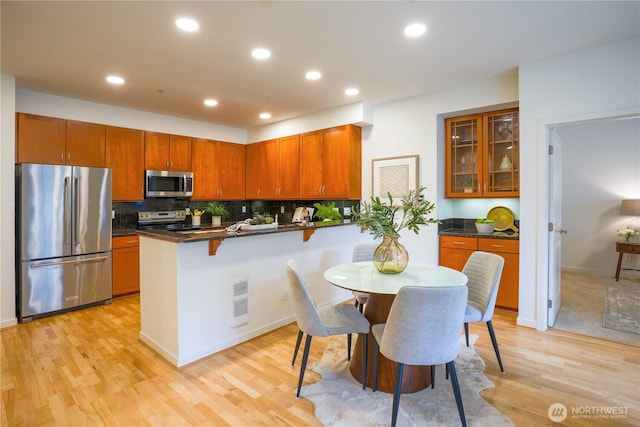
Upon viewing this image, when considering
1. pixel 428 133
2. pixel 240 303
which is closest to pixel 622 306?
pixel 428 133

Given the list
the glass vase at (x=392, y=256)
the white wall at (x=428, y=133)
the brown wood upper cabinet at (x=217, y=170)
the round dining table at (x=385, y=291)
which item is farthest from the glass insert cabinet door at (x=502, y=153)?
the brown wood upper cabinet at (x=217, y=170)

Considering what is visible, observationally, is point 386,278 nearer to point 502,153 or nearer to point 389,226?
point 389,226

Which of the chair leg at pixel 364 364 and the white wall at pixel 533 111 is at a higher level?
the white wall at pixel 533 111

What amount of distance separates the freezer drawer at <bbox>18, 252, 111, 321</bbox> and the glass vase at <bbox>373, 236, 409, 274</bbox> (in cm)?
363

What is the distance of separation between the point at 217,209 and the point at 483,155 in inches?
162

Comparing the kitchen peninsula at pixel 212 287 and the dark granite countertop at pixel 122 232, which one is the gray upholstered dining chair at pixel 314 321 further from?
the dark granite countertop at pixel 122 232

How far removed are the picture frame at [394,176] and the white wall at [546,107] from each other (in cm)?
128

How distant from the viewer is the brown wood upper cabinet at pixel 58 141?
380 cm

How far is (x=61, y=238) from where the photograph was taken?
3805mm

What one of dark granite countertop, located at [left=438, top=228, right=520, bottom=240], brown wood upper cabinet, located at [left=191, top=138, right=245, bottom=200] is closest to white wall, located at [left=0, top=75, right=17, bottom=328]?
brown wood upper cabinet, located at [left=191, top=138, right=245, bottom=200]

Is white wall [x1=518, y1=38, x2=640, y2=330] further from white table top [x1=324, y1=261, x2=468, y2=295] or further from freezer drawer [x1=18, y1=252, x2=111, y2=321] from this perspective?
freezer drawer [x1=18, y1=252, x2=111, y2=321]

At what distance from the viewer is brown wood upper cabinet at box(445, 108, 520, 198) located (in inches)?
152

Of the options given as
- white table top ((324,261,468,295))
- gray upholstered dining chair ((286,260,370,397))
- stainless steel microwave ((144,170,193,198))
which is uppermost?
stainless steel microwave ((144,170,193,198))

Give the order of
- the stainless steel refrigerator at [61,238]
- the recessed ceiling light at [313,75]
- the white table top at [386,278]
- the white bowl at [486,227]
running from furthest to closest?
the white bowl at [486,227], the stainless steel refrigerator at [61,238], the recessed ceiling light at [313,75], the white table top at [386,278]
